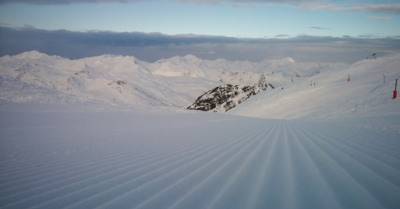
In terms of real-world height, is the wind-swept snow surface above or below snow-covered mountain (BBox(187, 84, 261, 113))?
above

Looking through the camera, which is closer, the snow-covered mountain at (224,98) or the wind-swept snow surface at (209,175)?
the wind-swept snow surface at (209,175)

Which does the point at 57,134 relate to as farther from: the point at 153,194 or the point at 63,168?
the point at 153,194

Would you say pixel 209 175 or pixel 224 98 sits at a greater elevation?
pixel 209 175

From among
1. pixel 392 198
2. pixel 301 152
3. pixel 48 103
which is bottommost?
pixel 48 103

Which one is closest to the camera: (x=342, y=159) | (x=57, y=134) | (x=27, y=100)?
(x=342, y=159)

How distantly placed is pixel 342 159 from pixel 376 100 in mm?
15031

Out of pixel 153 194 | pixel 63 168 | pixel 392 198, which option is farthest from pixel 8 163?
pixel 392 198

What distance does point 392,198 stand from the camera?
3109 millimetres

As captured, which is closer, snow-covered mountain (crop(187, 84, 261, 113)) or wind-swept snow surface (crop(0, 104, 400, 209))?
wind-swept snow surface (crop(0, 104, 400, 209))

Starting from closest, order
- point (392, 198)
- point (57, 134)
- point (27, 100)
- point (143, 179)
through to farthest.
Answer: point (392, 198), point (143, 179), point (57, 134), point (27, 100)

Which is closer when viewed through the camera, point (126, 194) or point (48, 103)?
point (126, 194)

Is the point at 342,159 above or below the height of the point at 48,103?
above

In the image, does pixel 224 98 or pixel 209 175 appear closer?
pixel 209 175

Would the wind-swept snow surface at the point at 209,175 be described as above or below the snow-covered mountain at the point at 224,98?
above
